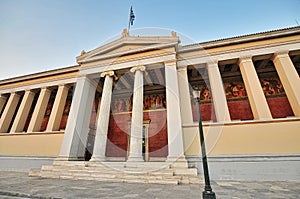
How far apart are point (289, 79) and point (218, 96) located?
367 centimetres

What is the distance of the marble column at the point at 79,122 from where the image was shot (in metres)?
9.30

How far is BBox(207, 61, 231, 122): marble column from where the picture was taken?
26.4ft

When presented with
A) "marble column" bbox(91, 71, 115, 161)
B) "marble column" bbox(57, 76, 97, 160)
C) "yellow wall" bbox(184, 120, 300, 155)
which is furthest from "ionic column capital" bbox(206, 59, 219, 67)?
"marble column" bbox(57, 76, 97, 160)

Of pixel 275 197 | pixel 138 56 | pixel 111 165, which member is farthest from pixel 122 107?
pixel 275 197

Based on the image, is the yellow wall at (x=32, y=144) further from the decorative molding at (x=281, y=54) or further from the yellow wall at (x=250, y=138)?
the decorative molding at (x=281, y=54)

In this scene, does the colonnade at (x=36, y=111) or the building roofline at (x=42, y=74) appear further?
the building roofline at (x=42, y=74)

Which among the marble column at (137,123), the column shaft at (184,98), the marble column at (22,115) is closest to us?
the marble column at (137,123)

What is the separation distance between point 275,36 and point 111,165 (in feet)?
38.9

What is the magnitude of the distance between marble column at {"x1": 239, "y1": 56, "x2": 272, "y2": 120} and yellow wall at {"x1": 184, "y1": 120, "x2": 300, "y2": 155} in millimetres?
619

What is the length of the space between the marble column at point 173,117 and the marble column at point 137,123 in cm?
151

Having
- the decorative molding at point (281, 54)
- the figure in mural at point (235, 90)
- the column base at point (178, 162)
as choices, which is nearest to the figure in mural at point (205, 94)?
the figure in mural at point (235, 90)

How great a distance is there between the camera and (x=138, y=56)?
401 inches

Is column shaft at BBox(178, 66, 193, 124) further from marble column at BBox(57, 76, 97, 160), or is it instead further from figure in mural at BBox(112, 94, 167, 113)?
marble column at BBox(57, 76, 97, 160)

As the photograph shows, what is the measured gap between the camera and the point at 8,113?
43.0ft
